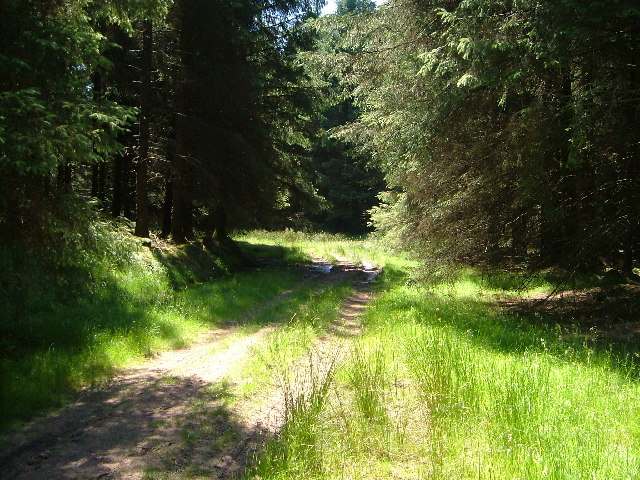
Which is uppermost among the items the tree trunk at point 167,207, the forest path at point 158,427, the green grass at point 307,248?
the tree trunk at point 167,207

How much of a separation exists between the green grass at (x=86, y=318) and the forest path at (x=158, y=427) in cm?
43

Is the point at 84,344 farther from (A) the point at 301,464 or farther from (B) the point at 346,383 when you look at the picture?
(A) the point at 301,464

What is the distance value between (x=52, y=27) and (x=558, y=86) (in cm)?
873

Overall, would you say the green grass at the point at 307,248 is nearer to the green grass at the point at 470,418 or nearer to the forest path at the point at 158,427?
the green grass at the point at 470,418

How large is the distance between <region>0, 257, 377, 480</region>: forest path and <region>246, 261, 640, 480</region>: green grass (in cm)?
58

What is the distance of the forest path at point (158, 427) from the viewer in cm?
465

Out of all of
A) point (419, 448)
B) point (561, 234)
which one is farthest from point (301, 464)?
point (561, 234)

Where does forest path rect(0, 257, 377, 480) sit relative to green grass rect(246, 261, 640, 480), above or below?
below

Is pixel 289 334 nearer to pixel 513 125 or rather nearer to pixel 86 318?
pixel 86 318

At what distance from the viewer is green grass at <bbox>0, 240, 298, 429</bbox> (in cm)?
635

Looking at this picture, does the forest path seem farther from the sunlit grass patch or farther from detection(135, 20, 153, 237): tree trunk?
detection(135, 20, 153, 237): tree trunk

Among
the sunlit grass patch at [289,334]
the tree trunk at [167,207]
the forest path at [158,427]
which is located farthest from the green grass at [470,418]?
the tree trunk at [167,207]

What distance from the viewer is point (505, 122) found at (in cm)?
1098

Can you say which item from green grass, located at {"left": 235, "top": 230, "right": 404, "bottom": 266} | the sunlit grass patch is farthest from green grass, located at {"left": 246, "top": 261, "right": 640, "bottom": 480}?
green grass, located at {"left": 235, "top": 230, "right": 404, "bottom": 266}
